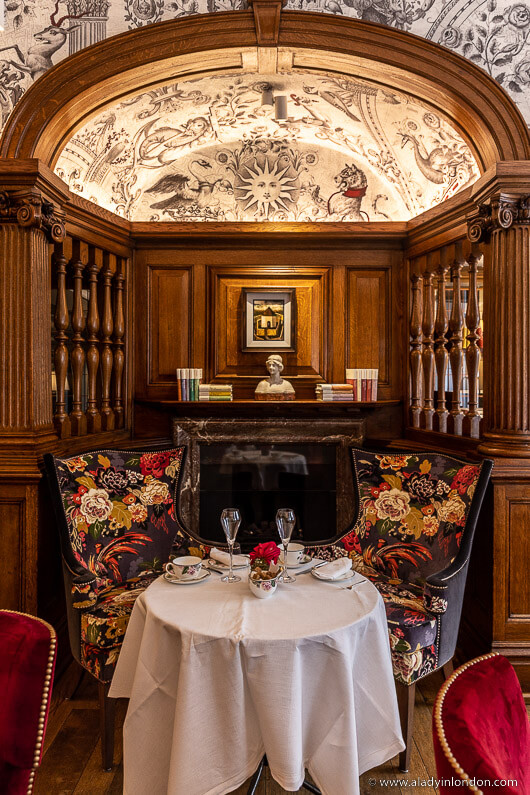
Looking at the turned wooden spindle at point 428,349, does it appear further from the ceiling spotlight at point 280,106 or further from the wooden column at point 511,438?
the ceiling spotlight at point 280,106

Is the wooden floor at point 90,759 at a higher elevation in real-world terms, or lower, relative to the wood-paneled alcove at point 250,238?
lower

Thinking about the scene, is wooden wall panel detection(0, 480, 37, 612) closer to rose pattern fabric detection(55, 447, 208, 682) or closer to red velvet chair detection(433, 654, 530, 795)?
rose pattern fabric detection(55, 447, 208, 682)

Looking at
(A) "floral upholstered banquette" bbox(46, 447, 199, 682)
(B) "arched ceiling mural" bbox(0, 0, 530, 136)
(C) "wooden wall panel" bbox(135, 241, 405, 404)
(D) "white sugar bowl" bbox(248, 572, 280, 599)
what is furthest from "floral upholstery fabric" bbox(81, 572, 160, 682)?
(B) "arched ceiling mural" bbox(0, 0, 530, 136)

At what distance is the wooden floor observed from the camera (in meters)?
1.97

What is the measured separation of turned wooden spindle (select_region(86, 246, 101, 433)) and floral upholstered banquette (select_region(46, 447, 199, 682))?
0.64 m

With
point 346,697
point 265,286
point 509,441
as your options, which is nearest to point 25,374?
point 265,286

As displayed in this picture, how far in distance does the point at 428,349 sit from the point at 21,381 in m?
2.41

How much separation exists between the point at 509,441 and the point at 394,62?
199cm

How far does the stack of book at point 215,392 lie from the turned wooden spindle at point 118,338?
564mm

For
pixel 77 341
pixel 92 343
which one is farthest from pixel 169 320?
pixel 77 341

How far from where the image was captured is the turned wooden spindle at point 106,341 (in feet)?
11.4

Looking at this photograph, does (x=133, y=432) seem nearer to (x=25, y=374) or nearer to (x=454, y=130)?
(x=25, y=374)

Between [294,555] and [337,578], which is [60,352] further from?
[337,578]

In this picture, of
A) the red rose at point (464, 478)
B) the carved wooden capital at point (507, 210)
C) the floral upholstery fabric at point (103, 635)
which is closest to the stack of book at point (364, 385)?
the red rose at point (464, 478)
